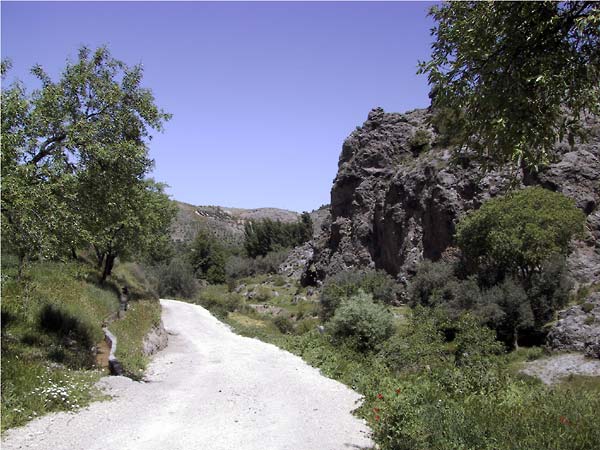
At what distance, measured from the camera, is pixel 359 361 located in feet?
58.7

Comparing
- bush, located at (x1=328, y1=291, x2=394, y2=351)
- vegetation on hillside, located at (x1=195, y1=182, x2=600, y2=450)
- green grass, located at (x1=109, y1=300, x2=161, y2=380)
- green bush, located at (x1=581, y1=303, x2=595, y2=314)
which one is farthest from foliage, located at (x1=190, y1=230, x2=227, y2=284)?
bush, located at (x1=328, y1=291, x2=394, y2=351)

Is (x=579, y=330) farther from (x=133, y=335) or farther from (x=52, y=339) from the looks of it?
(x=52, y=339)

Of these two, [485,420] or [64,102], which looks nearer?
[485,420]

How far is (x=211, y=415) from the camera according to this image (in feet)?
33.6

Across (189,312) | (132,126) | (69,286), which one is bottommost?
(189,312)

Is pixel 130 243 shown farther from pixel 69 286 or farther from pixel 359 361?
pixel 359 361

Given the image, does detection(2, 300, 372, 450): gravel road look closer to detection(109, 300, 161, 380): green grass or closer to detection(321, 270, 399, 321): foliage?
detection(109, 300, 161, 380): green grass

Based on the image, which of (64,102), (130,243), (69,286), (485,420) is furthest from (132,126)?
(130,243)

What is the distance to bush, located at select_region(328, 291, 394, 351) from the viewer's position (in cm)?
2003

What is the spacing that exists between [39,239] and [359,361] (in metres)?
11.9

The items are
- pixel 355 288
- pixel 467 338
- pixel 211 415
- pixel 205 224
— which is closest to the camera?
pixel 211 415

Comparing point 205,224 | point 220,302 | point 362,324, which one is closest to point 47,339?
point 362,324

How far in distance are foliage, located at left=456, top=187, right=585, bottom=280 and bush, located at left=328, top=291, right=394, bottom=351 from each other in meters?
15.5

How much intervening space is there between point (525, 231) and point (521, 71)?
30203 mm
